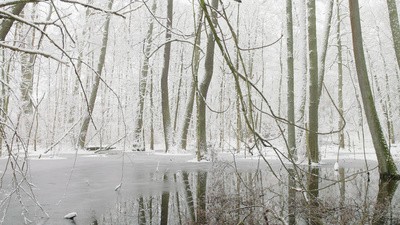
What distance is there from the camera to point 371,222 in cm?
332

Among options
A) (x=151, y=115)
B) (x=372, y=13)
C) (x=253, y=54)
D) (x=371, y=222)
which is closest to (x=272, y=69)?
(x=253, y=54)

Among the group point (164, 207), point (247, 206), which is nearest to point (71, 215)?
point (164, 207)

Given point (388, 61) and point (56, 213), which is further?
point (388, 61)

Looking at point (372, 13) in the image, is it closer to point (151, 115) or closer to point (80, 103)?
point (151, 115)

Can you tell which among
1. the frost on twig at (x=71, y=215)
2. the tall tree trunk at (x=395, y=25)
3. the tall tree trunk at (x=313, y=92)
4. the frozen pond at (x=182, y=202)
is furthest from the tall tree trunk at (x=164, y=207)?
the tall tree trunk at (x=395, y=25)

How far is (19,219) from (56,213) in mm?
410

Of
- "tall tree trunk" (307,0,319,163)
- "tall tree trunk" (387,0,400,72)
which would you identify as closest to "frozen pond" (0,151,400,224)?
"tall tree trunk" (307,0,319,163)

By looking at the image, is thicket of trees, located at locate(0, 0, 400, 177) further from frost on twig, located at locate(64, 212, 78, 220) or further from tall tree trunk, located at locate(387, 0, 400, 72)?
frost on twig, located at locate(64, 212, 78, 220)

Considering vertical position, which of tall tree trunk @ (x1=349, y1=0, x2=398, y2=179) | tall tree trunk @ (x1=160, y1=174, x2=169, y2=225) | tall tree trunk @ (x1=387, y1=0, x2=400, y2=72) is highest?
tall tree trunk @ (x1=387, y1=0, x2=400, y2=72)

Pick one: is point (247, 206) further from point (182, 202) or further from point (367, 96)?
point (367, 96)

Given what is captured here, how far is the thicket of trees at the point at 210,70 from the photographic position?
5.70 metres

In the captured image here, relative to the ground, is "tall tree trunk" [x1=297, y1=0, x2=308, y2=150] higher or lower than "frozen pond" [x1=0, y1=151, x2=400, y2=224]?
higher

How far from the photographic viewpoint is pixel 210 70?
34.2 feet

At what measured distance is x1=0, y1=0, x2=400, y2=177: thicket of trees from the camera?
570cm
